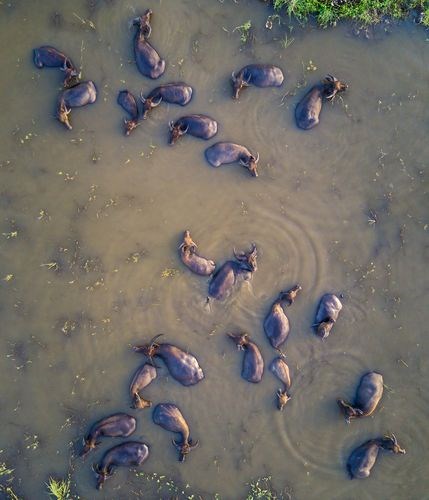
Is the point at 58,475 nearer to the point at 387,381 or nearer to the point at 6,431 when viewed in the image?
the point at 6,431

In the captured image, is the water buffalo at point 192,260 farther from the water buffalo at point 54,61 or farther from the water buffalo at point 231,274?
the water buffalo at point 54,61

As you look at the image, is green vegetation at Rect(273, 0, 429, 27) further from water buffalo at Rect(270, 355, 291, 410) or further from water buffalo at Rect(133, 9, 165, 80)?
water buffalo at Rect(270, 355, 291, 410)

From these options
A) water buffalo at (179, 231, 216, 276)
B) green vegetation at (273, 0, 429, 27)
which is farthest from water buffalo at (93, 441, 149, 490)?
green vegetation at (273, 0, 429, 27)

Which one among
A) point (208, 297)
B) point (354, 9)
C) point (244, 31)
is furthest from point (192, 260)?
point (354, 9)

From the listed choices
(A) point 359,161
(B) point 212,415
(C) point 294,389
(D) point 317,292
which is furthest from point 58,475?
(A) point 359,161

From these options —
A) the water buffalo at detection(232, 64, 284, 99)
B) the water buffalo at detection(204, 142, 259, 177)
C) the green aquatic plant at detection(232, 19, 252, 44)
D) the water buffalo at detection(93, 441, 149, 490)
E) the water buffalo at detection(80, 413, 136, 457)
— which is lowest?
the water buffalo at detection(93, 441, 149, 490)

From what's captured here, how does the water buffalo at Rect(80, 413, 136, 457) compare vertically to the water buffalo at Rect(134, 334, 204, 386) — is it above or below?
below
